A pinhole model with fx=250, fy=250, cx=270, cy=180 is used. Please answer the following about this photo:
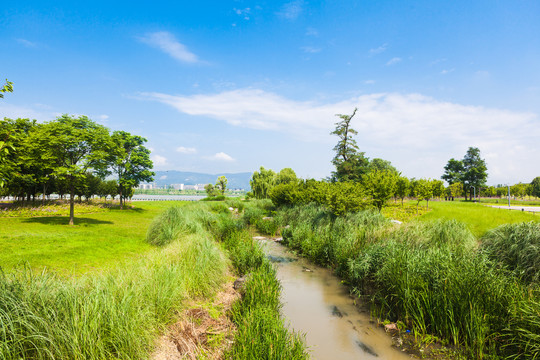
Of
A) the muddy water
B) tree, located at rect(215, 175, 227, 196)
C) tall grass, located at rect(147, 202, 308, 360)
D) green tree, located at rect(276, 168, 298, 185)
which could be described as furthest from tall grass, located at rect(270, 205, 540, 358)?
tree, located at rect(215, 175, 227, 196)

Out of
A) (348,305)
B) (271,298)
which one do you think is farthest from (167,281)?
(348,305)

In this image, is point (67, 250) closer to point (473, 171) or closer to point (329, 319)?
point (329, 319)

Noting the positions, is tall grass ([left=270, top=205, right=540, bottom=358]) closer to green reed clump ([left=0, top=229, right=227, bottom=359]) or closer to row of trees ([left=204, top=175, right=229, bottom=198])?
green reed clump ([left=0, top=229, right=227, bottom=359])

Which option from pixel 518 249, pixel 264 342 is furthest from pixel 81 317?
pixel 518 249

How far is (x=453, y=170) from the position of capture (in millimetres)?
71000

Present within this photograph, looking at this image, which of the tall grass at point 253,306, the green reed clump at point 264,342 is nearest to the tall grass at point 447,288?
the tall grass at point 253,306

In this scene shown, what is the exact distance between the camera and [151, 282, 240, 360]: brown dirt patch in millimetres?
4645

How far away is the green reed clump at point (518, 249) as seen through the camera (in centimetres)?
731

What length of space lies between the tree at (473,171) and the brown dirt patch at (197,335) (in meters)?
76.4

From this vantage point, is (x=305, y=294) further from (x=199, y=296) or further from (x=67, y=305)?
(x=67, y=305)

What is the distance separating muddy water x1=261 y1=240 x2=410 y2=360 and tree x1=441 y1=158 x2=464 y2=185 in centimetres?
7404

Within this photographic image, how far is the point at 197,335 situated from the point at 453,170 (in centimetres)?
8506

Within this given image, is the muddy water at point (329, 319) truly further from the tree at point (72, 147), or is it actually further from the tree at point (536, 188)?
the tree at point (536, 188)

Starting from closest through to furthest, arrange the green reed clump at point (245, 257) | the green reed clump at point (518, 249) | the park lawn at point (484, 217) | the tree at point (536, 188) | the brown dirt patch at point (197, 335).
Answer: the brown dirt patch at point (197, 335)
the green reed clump at point (518, 249)
the green reed clump at point (245, 257)
the park lawn at point (484, 217)
the tree at point (536, 188)
